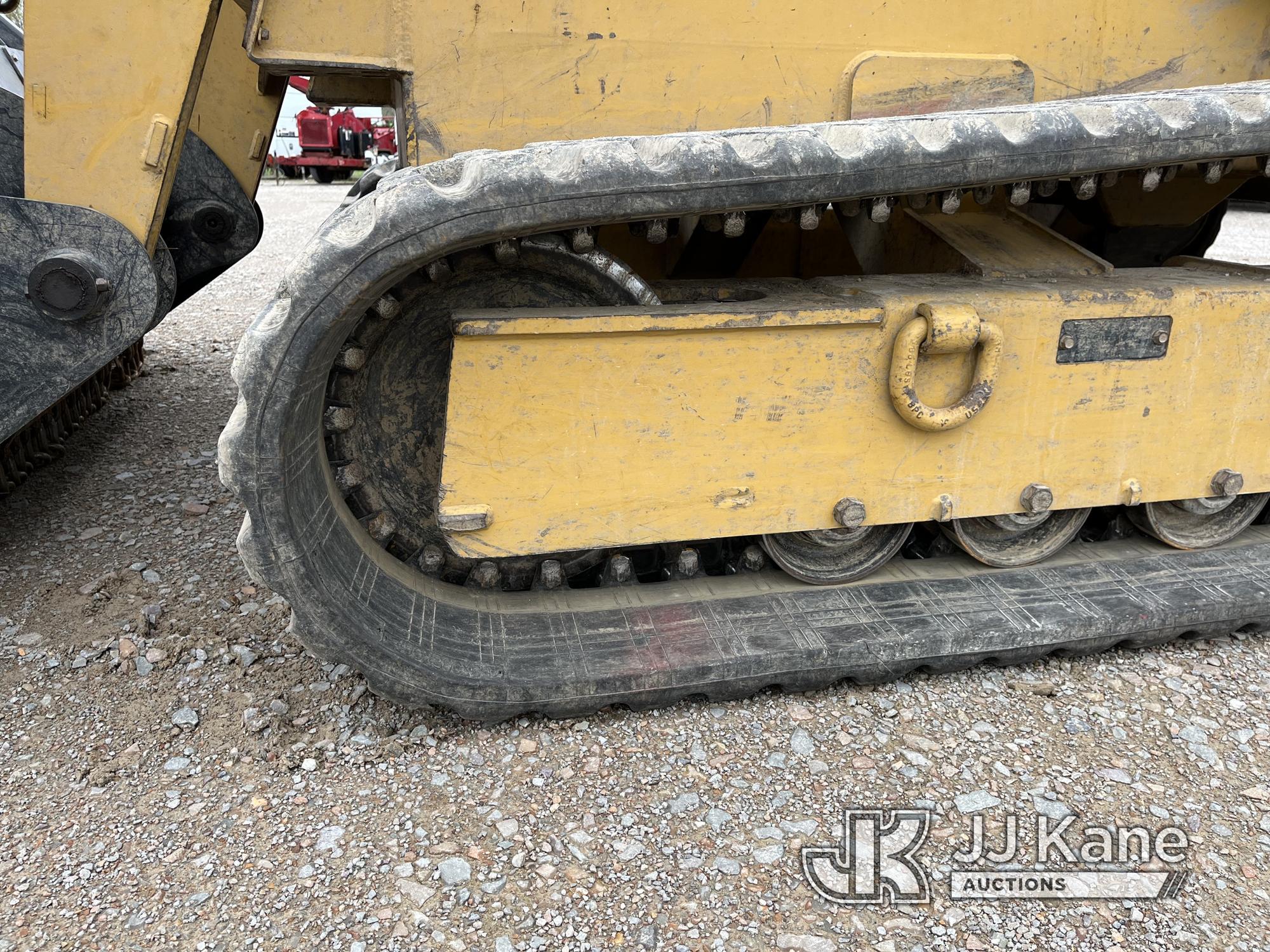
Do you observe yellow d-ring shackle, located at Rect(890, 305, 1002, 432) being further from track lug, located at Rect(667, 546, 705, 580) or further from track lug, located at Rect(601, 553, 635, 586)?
track lug, located at Rect(601, 553, 635, 586)

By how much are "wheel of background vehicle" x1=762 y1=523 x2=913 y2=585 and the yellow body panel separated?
1.65 metres

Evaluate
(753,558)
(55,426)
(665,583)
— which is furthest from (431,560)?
(55,426)

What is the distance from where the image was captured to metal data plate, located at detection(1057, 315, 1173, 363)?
2.19 m

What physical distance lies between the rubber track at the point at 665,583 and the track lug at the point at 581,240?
0.43 ft

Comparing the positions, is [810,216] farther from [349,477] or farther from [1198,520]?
[1198,520]

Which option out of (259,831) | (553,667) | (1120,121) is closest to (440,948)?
(259,831)

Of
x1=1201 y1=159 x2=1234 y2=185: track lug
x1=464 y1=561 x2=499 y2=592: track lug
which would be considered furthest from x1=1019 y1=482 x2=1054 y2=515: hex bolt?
x1=464 y1=561 x2=499 y2=592: track lug

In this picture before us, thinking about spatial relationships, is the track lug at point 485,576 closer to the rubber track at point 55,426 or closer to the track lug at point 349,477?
the track lug at point 349,477

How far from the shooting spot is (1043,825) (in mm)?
1835

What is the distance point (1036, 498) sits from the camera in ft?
7.57

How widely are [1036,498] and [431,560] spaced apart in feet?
4.74

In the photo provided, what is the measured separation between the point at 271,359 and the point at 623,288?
73 centimetres

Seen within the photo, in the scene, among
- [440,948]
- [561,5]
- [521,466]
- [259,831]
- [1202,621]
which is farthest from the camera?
[1202,621]

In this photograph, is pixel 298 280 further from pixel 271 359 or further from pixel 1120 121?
pixel 1120 121
